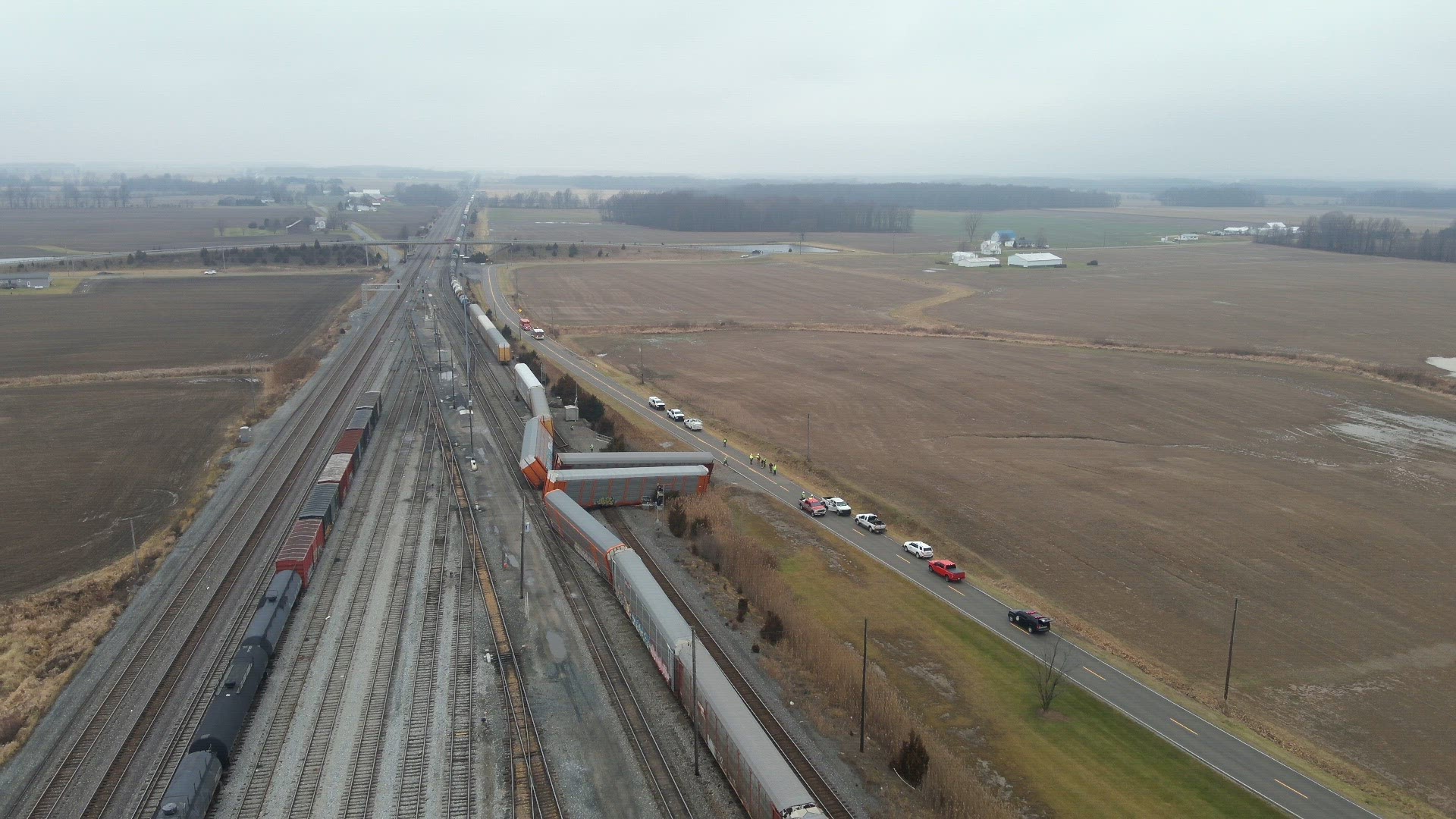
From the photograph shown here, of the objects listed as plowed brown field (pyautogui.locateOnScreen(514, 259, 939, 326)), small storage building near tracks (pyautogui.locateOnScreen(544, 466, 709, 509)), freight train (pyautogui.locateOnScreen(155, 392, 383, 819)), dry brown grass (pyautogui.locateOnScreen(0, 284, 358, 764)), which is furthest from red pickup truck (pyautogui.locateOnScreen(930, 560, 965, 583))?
plowed brown field (pyautogui.locateOnScreen(514, 259, 939, 326))

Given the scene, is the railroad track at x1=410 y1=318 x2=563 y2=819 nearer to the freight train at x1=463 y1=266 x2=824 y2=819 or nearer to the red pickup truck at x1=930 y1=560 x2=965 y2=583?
the freight train at x1=463 y1=266 x2=824 y2=819

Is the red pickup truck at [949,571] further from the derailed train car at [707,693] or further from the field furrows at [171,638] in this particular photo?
the field furrows at [171,638]

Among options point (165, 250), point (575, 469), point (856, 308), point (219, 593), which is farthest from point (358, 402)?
point (165, 250)

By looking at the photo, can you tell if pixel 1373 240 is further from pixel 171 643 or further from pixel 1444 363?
pixel 171 643

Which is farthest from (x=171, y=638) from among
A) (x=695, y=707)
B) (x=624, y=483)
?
(x=624, y=483)

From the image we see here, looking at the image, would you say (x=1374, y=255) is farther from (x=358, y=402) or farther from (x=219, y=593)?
(x=219, y=593)

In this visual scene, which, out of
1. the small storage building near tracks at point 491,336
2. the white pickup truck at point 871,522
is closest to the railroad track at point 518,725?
the white pickup truck at point 871,522
